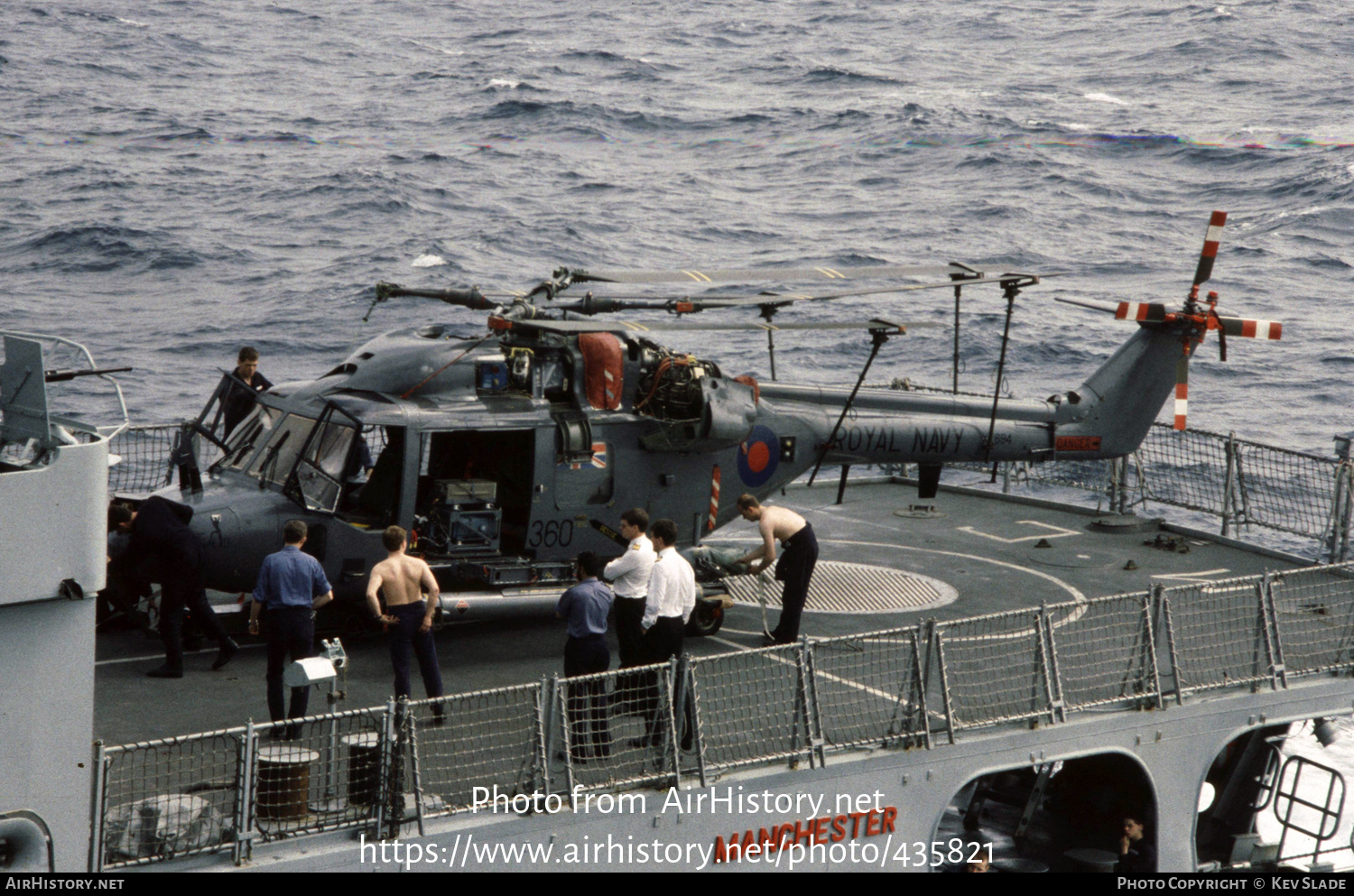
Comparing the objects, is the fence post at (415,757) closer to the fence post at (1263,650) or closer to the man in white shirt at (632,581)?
the man in white shirt at (632,581)

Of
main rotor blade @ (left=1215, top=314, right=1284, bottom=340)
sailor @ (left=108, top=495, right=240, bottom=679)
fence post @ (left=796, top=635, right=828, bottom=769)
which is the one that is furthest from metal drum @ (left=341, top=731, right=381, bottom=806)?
main rotor blade @ (left=1215, top=314, right=1284, bottom=340)

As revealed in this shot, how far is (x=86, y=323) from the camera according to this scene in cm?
3709

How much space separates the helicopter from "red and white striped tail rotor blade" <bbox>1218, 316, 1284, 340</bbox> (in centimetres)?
152

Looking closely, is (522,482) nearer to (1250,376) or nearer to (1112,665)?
(1112,665)

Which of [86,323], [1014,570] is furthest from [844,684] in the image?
[86,323]

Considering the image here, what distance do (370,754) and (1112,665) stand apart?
7579mm

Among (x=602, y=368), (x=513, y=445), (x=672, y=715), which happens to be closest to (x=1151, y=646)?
(x=672, y=715)

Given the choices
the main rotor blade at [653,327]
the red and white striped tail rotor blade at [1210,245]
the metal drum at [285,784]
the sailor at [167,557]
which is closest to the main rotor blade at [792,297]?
the main rotor blade at [653,327]

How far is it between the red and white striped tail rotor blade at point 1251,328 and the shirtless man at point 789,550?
7017 millimetres

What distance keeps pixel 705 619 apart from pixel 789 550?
1.69m

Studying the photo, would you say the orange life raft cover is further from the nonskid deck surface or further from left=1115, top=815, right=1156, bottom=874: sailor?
left=1115, top=815, right=1156, bottom=874: sailor

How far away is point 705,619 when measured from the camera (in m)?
15.1

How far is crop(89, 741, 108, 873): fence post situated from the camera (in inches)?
333

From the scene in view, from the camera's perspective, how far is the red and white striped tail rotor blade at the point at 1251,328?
56.1 feet
